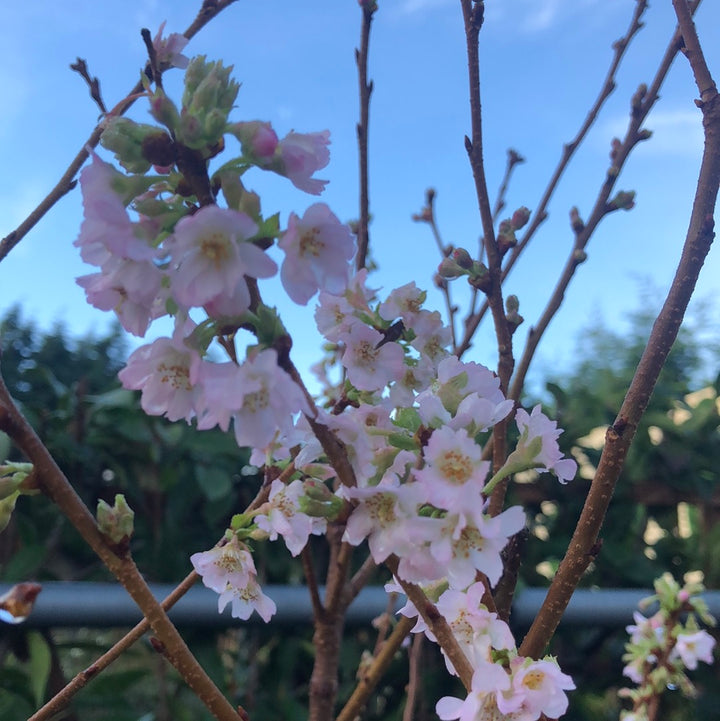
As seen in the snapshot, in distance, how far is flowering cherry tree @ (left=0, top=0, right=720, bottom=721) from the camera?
1.40ft

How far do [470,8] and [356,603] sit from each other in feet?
3.78

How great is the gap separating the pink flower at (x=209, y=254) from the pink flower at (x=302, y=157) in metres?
0.08

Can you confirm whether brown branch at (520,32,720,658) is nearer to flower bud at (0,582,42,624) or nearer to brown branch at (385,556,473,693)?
brown branch at (385,556,473,693)

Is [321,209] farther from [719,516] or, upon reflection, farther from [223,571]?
[719,516]

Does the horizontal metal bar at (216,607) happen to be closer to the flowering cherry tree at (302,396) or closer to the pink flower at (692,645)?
the pink flower at (692,645)

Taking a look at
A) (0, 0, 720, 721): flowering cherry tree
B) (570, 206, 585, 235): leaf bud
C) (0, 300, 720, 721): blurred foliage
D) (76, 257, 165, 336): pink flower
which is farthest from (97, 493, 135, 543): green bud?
(0, 300, 720, 721): blurred foliage

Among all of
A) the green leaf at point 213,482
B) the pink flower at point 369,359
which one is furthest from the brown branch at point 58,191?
the green leaf at point 213,482

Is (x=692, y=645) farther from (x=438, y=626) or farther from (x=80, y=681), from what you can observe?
(x=80, y=681)

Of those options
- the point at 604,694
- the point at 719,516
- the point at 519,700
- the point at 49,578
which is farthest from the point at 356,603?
the point at 719,516

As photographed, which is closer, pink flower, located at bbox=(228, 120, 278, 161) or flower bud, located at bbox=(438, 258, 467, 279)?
pink flower, located at bbox=(228, 120, 278, 161)

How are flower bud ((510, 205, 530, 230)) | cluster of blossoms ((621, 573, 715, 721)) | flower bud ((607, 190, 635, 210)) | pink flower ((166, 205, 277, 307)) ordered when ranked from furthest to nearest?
cluster of blossoms ((621, 573, 715, 721)) < flower bud ((607, 190, 635, 210)) < flower bud ((510, 205, 530, 230)) < pink flower ((166, 205, 277, 307))

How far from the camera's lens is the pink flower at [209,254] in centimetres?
41

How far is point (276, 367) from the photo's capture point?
0.42 m

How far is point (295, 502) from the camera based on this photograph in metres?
0.56
